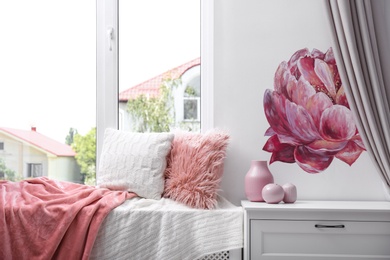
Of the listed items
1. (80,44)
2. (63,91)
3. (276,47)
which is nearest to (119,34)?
(80,44)

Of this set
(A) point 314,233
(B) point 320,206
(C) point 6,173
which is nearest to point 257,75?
(B) point 320,206

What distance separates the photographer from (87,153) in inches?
113

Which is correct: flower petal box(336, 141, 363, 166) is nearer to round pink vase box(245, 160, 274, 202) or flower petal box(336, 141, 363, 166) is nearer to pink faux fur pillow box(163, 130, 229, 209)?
round pink vase box(245, 160, 274, 202)

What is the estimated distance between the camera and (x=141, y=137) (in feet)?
8.59

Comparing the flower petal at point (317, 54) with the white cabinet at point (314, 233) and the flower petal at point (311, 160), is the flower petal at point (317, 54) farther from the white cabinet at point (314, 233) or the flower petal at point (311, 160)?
the white cabinet at point (314, 233)

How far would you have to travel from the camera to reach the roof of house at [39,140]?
285cm

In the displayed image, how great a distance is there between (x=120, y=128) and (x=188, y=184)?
65 cm

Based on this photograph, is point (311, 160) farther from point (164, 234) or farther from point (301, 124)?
point (164, 234)

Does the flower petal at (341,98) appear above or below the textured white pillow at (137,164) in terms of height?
above

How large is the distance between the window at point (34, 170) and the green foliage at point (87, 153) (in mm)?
224

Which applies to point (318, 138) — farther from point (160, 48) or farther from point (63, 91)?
point (63, 91)

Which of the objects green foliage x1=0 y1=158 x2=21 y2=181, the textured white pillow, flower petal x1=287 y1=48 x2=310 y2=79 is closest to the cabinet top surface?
the textured white pillow

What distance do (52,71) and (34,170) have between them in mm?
598

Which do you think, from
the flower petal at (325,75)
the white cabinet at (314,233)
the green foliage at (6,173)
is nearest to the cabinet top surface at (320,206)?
the white cabinet at (314,233)
